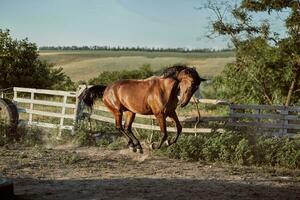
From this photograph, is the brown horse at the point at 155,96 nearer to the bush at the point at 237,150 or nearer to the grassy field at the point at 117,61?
the bush at the point at 237,150

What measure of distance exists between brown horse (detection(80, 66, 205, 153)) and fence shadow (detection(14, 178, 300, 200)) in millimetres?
1651

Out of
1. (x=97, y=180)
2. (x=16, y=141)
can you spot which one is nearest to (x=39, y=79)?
(x=16, y=141)

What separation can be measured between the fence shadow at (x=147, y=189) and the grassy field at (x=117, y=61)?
45728 mm

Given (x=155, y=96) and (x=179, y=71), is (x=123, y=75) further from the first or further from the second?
(x=179, y=71)

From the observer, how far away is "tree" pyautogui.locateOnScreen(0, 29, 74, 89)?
39156 mm

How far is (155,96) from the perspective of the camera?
11.1 metres

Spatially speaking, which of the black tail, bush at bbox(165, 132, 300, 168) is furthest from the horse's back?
bush at bbox(165, 132, 300, 168)

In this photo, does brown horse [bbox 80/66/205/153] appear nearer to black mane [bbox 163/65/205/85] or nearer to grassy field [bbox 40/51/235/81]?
black mane [bbox 163/65/205/85]

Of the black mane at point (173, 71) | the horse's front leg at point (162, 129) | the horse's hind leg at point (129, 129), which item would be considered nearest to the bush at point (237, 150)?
the horse's hind leg at point (129, 129)

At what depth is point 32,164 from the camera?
36.9 feet

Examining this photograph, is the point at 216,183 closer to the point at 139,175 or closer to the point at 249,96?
the point at 139,175

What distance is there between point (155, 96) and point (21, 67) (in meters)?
30.5

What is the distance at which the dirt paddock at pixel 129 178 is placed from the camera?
8.46 meters

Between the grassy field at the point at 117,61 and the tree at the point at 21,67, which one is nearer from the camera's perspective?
the tree at the point at 21,67
